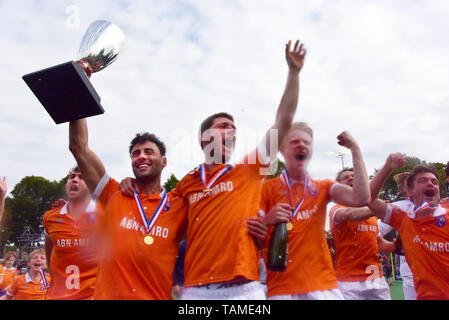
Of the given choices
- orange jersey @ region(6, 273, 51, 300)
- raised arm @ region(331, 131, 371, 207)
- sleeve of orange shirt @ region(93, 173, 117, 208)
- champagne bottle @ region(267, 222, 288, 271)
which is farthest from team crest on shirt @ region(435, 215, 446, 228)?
orange jersey @ region(6, 273, 51, 300)

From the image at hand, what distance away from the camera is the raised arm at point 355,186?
3139 millimetres

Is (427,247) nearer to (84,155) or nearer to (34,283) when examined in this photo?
(84,155)

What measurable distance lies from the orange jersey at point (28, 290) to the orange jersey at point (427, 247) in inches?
271

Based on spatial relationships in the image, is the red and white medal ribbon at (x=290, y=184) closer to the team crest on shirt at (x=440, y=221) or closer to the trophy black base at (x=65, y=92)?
the trophy black base at (x=65, y=92)

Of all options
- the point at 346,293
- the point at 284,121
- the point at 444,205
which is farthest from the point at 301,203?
the point at 444,205

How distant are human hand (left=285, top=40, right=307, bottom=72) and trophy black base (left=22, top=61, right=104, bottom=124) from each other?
60.7 inches

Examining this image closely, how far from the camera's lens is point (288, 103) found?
2.91 metres

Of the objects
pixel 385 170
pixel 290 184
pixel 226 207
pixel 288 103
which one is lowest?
pixel 226 207

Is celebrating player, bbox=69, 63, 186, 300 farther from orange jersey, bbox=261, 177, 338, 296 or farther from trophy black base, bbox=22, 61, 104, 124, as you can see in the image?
orange jersey, bbox=261, 177, 338, 296

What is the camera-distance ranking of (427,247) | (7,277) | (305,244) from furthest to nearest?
(7,277)
(427,247)
(305,244)

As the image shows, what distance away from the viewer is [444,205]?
486 cm

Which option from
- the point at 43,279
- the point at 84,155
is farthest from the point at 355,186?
the point at 43,279

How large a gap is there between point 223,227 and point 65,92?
1588 millimetres
